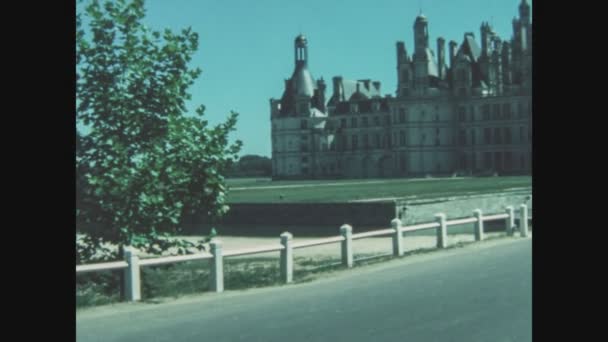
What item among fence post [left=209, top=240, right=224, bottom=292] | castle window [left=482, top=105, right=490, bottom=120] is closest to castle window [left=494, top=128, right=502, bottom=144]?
castle window [left=482, top=105, right=490, bottom=120]

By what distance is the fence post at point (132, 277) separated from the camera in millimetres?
9375

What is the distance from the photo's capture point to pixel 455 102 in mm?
81312

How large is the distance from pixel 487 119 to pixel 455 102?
7307 mm

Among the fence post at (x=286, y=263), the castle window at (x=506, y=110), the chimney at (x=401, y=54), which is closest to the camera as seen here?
the fence post at (x=286, y=263)

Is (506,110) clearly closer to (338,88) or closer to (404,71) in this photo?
(404,71)

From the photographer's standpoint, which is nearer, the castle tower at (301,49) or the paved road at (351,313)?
the paved road at (351,313)

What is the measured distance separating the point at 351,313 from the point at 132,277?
3.05 meters

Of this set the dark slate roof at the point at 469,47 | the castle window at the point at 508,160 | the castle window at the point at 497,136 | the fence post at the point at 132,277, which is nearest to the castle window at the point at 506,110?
the castle window at the point at 497,136

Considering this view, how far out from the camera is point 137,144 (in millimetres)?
9703

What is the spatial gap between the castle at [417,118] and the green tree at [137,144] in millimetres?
53687

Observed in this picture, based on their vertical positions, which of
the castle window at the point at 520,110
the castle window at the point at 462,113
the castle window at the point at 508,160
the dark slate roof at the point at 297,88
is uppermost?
the dark slate roof at the point at 297,88

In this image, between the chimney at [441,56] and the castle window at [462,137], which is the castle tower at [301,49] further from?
the castle window at [462,137]
